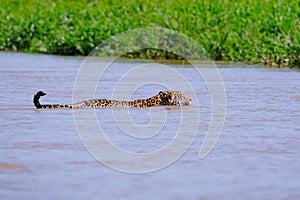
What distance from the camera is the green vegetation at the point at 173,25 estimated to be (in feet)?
53.0

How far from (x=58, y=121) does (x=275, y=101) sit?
297 centimetres

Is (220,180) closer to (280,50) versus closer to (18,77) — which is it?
Answer: (18,77)

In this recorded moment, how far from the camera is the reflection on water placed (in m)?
5.70

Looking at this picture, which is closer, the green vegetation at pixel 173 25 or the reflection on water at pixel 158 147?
the reflection on water at pixel 158 147

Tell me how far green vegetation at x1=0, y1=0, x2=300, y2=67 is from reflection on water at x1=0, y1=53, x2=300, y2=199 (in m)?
4.47

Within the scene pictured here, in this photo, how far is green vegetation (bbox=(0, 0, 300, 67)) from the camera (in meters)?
16.1

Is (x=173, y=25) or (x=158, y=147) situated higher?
(x=158, y=147)

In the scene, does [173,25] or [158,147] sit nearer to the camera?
[158,147]

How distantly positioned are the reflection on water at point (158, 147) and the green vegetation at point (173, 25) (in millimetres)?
4474

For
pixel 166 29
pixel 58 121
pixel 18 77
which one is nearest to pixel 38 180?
pixel 58 121

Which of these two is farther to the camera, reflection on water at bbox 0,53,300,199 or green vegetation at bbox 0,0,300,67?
green vegetation at bbox 0,0,300,67

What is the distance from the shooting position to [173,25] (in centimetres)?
1748

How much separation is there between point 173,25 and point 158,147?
1042cm

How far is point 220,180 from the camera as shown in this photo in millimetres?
5988
